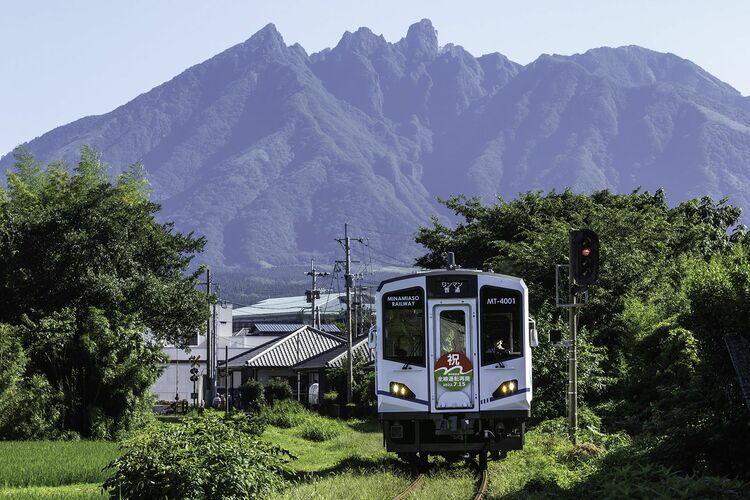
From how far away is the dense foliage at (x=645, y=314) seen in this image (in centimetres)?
1334

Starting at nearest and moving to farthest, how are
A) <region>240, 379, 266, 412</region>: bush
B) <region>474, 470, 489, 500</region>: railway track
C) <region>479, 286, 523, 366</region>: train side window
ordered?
<region>474, 470, 489, 500</region>: railway track, <region>479, 286, 523, 366</region>: train side window, <region>240, 379, 266, 412</region>: bush

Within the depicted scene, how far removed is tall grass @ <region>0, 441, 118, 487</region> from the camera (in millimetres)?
17484

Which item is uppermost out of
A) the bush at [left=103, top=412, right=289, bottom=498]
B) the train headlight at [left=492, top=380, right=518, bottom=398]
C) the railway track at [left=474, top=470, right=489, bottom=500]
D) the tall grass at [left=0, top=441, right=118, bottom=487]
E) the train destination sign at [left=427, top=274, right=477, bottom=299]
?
the train destination sign at [left=427, top=274, right=477, bottom=299]

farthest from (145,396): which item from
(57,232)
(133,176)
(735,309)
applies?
(133,176)

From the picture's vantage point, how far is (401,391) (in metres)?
16.6

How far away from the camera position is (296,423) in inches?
1510

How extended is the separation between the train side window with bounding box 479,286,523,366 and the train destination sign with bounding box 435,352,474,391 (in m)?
0.33

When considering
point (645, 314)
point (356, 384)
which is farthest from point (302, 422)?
point (645, 314)

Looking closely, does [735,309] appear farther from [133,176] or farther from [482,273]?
[133,176]

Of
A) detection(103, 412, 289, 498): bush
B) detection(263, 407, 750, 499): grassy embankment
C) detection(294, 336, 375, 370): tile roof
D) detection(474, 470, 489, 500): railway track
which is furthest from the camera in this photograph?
detection(294, 336, 375, 370): tile roof

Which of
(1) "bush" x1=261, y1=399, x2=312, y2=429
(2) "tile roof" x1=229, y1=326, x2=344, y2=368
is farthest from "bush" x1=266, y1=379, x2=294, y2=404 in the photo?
(1) "bush" x1=261, y1=399, x2=312, y2=429

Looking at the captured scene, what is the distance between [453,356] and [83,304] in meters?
22.3

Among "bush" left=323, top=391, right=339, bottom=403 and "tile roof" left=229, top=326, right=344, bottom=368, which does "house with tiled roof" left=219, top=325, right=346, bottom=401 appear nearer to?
"tile roof" left=229, top=326, right=344, bottom=368

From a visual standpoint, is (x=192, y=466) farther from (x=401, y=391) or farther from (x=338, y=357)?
(x=338, y=357)
